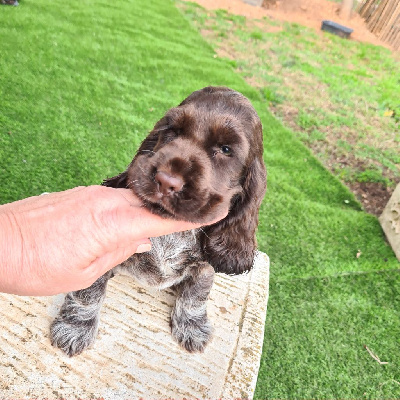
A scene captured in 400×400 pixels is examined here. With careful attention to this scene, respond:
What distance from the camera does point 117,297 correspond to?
2.76 m

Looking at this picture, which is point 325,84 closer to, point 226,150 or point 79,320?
point 226,150

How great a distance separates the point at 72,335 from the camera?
91.9 inches

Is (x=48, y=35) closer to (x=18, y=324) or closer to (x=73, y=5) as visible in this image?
(x=73, y=5)

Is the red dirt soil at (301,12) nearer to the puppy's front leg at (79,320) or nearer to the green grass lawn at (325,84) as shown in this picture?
the green grass lawn at (325,84)

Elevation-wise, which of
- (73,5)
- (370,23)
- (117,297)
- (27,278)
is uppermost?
(370,23)

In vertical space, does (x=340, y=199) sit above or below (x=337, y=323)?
above

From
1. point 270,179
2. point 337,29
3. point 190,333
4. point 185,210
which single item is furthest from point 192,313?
point 337,29

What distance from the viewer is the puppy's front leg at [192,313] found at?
2.50m

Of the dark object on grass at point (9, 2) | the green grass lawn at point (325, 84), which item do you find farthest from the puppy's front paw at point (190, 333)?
the dark object on grass at point (9, 2)

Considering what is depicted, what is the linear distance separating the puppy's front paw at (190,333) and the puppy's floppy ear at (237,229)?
491 mm

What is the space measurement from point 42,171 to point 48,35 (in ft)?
12.1

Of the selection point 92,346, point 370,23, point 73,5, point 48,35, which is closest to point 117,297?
point 92,346

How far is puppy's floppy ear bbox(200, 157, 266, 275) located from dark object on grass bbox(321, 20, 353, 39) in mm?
13810

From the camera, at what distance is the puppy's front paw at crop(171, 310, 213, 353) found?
102 inches
